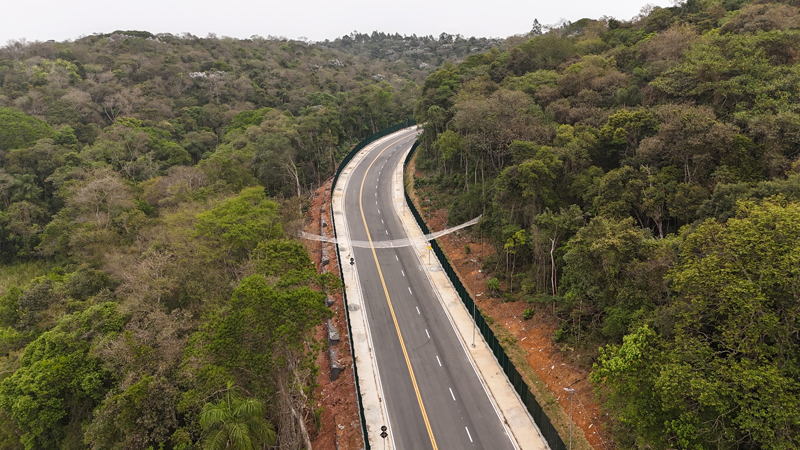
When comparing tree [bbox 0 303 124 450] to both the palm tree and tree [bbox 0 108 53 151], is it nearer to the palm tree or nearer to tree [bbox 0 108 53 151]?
the palm tree

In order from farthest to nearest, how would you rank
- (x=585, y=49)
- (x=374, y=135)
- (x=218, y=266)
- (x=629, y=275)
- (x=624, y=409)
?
(x=374, y=135)
(x=585, y=49)
(x=218, y=266)
(x=629, y=275)
(x=624, y=409)

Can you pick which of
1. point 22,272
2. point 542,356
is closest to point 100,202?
point 22,272

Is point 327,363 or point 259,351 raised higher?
point 259,351

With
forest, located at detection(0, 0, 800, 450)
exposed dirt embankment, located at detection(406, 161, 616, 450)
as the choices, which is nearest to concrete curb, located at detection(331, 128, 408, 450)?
forest, located at detection(0, 0, 800, 450)

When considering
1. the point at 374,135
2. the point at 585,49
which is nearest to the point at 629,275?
the point at 585,49

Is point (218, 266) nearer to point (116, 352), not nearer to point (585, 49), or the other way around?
point (116, 352)

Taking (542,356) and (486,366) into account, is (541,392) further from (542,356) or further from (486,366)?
(486,366)
